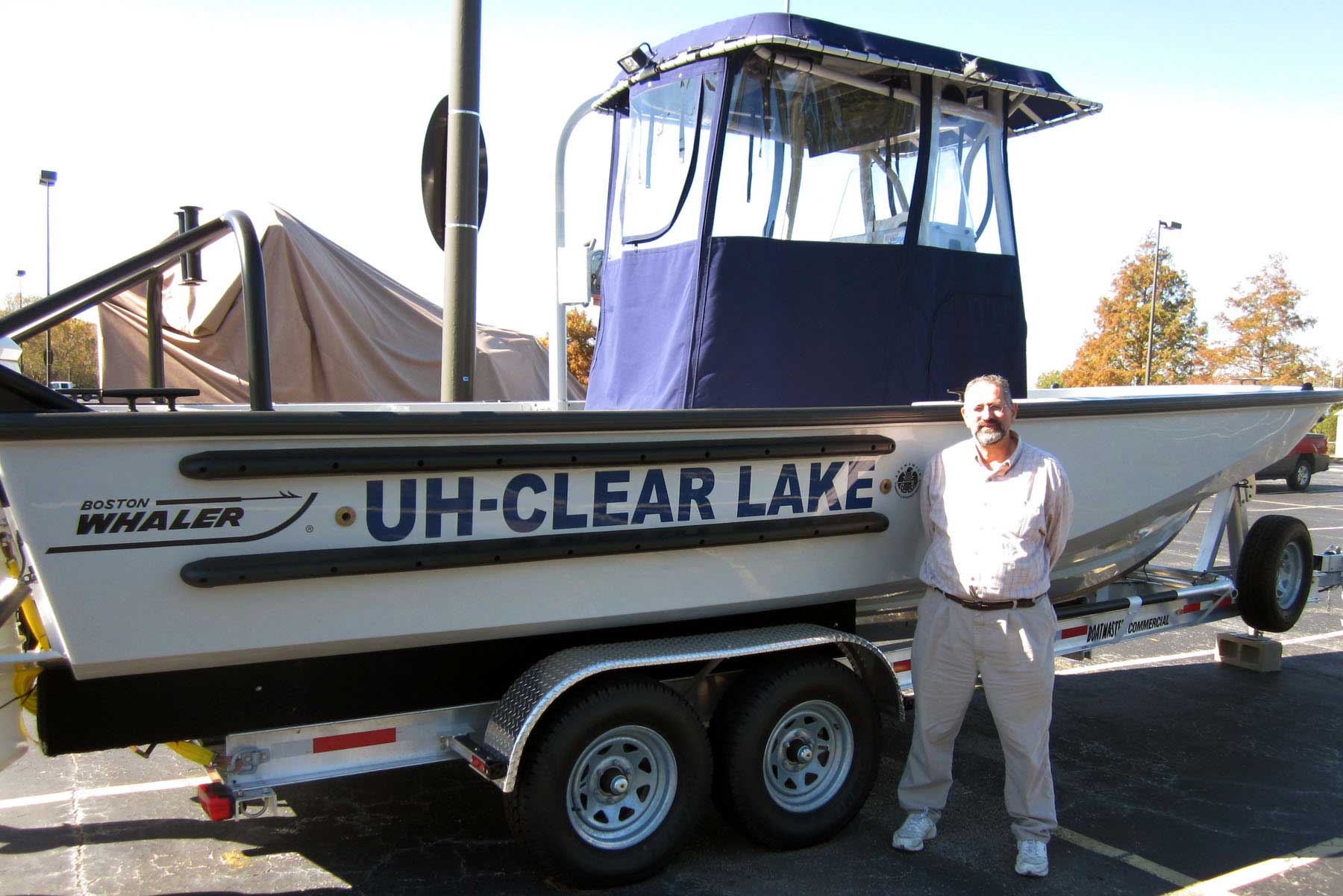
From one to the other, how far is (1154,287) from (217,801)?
3079 centimetres

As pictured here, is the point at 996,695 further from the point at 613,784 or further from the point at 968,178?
the point at 968,178

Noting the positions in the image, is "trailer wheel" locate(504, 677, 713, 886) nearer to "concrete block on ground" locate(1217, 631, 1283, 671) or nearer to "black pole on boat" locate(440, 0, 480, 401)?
"black pole on boat" locate(440, 0, 480, 401)

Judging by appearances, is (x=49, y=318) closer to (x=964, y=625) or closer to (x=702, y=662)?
(x=702, y=662)

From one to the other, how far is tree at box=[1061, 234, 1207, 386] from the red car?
11900 millimetres

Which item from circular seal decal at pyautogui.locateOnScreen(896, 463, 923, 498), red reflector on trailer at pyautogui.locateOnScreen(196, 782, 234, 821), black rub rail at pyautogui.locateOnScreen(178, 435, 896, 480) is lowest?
red reflector on trailer at pyautogui.locateOnScreen(196, 782, 234, 821)

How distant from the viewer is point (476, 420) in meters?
3.15

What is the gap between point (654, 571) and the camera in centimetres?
353

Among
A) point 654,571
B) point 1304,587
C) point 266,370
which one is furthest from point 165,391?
point 1304,587

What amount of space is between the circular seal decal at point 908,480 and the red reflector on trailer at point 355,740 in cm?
205

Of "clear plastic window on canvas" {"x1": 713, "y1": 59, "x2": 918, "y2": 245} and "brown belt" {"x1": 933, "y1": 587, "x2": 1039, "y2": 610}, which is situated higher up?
"clear plastic window on canvas" {"x1": 713, "y1": 59, "x2": 918, "y2": 245}

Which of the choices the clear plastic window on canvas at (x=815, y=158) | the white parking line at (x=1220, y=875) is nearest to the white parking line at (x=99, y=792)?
the clear plastic window on canvas at (x=815, y=158)

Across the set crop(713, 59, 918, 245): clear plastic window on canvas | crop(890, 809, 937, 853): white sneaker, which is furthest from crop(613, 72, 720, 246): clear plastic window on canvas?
crop(890, 809, 937, 853): white sneaker

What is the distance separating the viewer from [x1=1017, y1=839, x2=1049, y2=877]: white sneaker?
3.67m

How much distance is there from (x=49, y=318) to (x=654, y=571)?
80.8 inches
